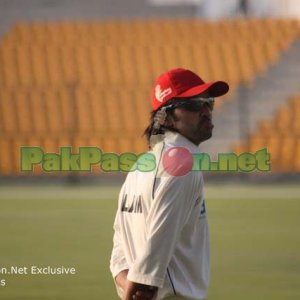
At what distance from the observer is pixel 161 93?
234 centimetres

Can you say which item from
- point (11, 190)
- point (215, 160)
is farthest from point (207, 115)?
point (215, 160)

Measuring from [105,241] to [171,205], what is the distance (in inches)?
225

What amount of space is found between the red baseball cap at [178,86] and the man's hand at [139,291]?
42cm

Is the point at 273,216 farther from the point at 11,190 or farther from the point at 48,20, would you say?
the point at 48,20

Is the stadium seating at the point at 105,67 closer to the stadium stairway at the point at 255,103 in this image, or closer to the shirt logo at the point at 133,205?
the stadium stairway at the point at 255,103

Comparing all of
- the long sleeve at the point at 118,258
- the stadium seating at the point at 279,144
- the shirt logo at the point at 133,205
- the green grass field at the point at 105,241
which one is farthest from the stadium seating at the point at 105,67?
the shirt logo at the point at 133,205

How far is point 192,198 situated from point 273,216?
730cm

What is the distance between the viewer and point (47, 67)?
17656 mm

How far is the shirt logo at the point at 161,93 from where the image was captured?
2.33 m

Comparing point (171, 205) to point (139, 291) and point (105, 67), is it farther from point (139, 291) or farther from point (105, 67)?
point (105, 67)

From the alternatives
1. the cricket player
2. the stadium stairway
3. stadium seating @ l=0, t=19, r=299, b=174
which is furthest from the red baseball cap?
stadium seating @ l=0, t=19, r=299, b=174

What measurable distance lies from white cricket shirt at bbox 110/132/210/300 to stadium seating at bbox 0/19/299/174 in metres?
12.0

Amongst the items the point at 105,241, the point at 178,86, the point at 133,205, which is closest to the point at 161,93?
the point at 178,86

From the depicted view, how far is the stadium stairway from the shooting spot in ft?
48.4
